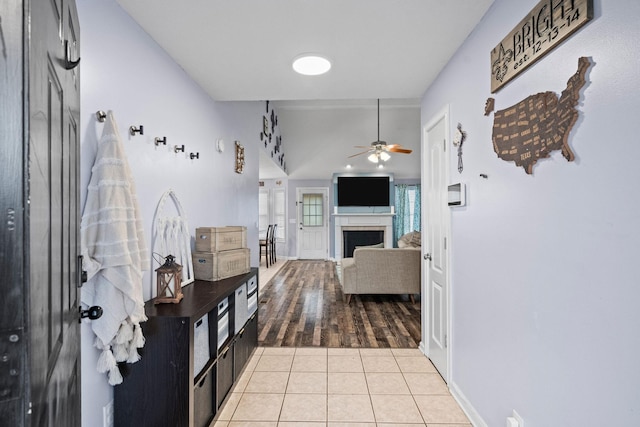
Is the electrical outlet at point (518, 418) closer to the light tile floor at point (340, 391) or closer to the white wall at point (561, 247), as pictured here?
the white wall at point (561, 247)

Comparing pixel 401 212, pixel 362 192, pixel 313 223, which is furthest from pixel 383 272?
pixel 313 223

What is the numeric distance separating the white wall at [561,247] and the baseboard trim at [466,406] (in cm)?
3

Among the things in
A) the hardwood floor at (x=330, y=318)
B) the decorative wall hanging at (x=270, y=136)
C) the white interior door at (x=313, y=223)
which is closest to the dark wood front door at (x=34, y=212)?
the hardwood floor at (x=330, y=318)

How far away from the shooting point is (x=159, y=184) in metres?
2.06

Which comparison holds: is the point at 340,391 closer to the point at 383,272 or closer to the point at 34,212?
the point at 34,212

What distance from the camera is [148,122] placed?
6.28 ft

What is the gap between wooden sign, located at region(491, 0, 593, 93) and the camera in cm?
109

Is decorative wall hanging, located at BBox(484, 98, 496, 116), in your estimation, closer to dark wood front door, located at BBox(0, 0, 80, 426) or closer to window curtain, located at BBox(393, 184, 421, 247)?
dark wood front door, located at BBox(0, 0, 80, 426)

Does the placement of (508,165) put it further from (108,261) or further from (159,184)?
(159,184)

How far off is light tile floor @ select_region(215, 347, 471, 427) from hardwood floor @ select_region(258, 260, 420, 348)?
0.79ft

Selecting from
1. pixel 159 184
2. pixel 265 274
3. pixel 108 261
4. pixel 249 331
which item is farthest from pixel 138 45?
pixel 265 274

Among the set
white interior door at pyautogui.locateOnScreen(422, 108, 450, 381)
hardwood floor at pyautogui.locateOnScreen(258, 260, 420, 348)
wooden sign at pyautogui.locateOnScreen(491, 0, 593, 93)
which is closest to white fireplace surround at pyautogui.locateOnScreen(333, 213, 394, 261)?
Answer: hardwood floor at pyautogui.locateOnScreen(258, 260, 420, 348)

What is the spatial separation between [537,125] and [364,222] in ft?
24.6

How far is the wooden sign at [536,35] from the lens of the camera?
109 centimetres
